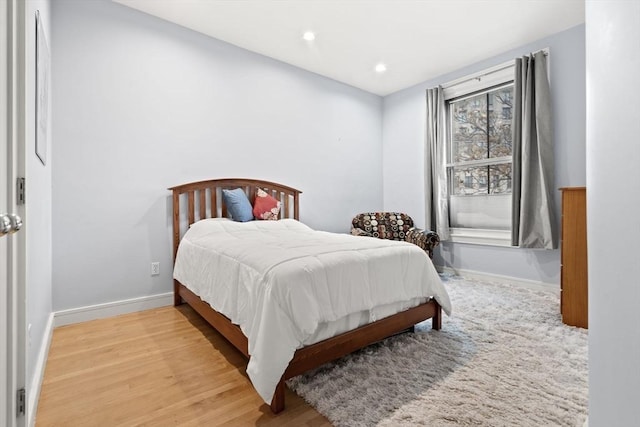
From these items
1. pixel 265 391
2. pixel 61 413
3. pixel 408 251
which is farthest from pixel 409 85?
pixel 61 413

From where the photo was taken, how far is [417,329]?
2.21 metres

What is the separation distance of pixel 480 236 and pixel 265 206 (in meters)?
2.67

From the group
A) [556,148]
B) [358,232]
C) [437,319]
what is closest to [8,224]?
[437,319]

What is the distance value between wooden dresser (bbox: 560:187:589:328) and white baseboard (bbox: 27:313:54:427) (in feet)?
10.5

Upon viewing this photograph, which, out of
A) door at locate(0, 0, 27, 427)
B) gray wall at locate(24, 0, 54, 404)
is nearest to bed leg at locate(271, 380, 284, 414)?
door at locate(0, 0, 27, 427)

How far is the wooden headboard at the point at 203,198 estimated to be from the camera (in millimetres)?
2848

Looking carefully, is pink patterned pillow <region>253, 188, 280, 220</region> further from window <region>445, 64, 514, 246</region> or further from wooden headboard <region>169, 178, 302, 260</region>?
window <region>445, 64, 514, 246</region>

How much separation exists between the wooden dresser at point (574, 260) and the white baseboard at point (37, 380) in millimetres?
3189

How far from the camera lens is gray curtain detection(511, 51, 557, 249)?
3080mm

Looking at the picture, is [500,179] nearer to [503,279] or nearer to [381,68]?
[503,279]

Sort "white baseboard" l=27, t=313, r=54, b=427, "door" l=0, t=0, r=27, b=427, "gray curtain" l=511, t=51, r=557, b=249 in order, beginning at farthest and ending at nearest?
1. "gray curtain" l=511, t=51, r=557, b=249
2. "white baseboard" l=27, t=313, r=54, b=427
3. "door" l=0, t=0, r=27, b=427

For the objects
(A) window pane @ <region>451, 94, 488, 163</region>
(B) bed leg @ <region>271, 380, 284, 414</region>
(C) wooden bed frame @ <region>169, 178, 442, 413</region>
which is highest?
(A) window pane @ <region>451, 94, 488, 163</region>

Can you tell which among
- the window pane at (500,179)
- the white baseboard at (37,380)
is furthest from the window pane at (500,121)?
the white baseboard at (37,380)

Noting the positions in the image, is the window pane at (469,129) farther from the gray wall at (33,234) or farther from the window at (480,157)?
the gray wall at (33,234)
